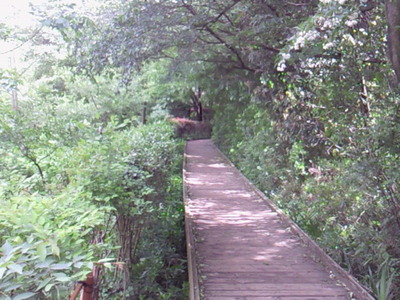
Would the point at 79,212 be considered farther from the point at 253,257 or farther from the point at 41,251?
the point at 253,257

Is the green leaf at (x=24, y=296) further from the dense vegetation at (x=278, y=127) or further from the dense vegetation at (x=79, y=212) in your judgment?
the dense vegetation at (x=278, y=127)

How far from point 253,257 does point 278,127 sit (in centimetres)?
557

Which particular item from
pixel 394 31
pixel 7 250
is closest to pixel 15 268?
pixel 7 250

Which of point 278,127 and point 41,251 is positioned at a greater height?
point 278,127

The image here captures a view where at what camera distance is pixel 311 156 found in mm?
10320

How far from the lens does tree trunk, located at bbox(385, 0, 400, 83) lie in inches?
168

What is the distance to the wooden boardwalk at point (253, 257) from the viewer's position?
16.5 feet

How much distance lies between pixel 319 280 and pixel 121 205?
103 inches

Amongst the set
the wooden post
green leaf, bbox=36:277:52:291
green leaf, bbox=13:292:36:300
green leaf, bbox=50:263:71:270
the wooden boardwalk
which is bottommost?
the wooden boardwalk

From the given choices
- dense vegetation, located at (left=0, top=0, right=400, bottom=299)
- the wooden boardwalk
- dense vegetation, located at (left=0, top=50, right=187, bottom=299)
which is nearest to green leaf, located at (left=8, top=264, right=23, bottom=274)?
dense vegetation, located at (left=0, top=50, right=187, bottom=299)

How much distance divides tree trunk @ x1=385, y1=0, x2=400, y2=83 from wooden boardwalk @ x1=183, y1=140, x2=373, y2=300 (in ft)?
8.29

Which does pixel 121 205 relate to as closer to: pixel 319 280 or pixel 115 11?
pixel 319 280

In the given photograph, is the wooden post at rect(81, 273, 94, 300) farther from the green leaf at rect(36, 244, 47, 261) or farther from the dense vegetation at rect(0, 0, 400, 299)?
the green leaf at rect(36, 244, 47, 261)

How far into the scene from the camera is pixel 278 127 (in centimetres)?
1123
